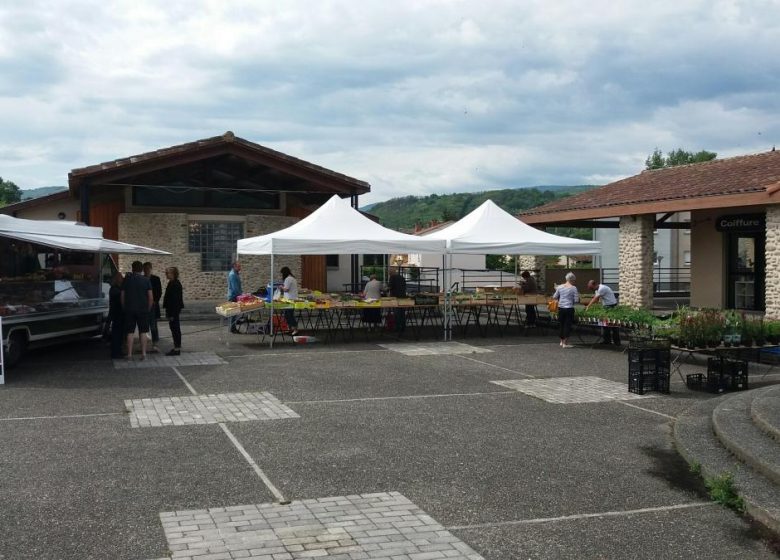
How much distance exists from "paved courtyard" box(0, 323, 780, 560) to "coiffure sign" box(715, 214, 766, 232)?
9.55 metres

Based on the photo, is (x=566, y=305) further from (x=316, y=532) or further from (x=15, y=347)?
(x=316, y=532)

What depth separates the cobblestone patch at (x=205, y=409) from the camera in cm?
812

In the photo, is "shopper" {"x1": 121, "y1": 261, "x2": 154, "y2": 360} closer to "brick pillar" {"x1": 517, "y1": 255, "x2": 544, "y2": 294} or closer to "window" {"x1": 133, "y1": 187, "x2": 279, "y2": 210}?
"window" {"x1": 133, "y1": 187, "x2": 279, "y2": 210}

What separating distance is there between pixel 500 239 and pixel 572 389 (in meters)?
6.57

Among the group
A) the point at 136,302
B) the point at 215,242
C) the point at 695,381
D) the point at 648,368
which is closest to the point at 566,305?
the point at 695,381

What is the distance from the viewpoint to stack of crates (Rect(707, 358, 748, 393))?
9.98 meters

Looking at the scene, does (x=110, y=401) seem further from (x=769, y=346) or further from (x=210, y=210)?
(x=210, y=210)

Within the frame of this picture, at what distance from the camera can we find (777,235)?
1539 cm

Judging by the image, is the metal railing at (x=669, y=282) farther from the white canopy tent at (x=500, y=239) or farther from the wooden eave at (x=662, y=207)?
the white canopy tent at (x=500, y=239)

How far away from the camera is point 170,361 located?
12.6 metres

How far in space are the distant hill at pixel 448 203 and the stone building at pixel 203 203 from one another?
73.1 metres

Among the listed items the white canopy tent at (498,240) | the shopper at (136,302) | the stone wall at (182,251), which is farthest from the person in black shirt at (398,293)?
the stone wall at (182,251)

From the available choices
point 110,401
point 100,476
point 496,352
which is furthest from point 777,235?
point 100,476

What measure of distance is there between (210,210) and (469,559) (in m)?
20.3
